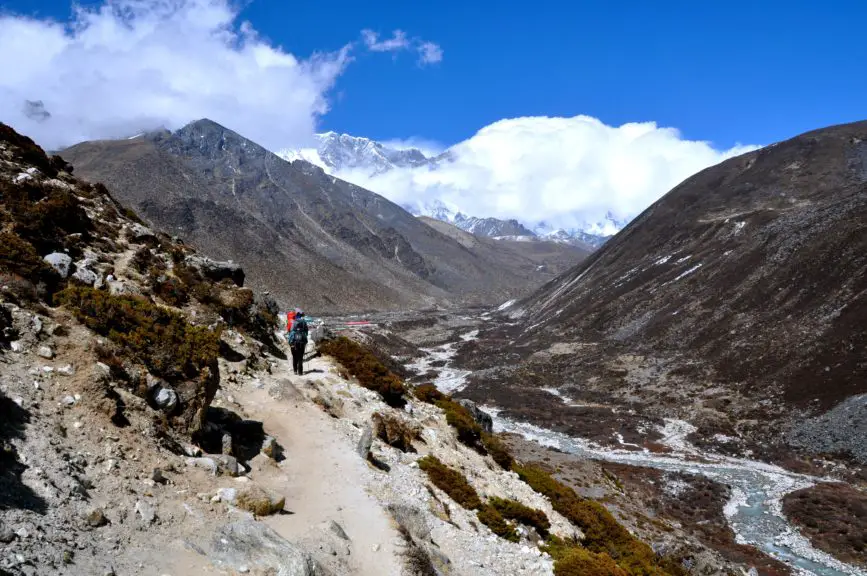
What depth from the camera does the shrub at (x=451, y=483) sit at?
618 inches

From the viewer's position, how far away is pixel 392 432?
57.6ft

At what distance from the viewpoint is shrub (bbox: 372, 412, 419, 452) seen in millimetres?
17375

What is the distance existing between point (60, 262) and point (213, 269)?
982 centimetres

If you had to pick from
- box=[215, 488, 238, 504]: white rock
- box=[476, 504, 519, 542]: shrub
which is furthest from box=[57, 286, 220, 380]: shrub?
box=[476, 504, 519, 542]: shrub

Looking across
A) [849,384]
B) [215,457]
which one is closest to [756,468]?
[849,384]

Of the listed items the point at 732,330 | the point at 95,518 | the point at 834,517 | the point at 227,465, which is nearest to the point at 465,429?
the point at 227,465

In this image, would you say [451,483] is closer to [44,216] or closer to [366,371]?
[366,371]

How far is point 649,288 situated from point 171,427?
107834 mm

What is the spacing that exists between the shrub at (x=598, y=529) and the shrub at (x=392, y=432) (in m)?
6.73

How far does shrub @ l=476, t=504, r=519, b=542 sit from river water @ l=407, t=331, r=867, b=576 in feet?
69.1

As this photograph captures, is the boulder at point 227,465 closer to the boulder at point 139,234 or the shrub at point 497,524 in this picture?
the shrub at point 497,524

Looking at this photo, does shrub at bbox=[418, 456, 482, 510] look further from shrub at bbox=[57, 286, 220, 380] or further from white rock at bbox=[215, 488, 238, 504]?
shrub at bbox=[57, 286, 220, 380]

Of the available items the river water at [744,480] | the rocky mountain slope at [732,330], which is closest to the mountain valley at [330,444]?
the river water at [744,480]

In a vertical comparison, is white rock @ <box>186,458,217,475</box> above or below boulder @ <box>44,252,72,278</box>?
below
